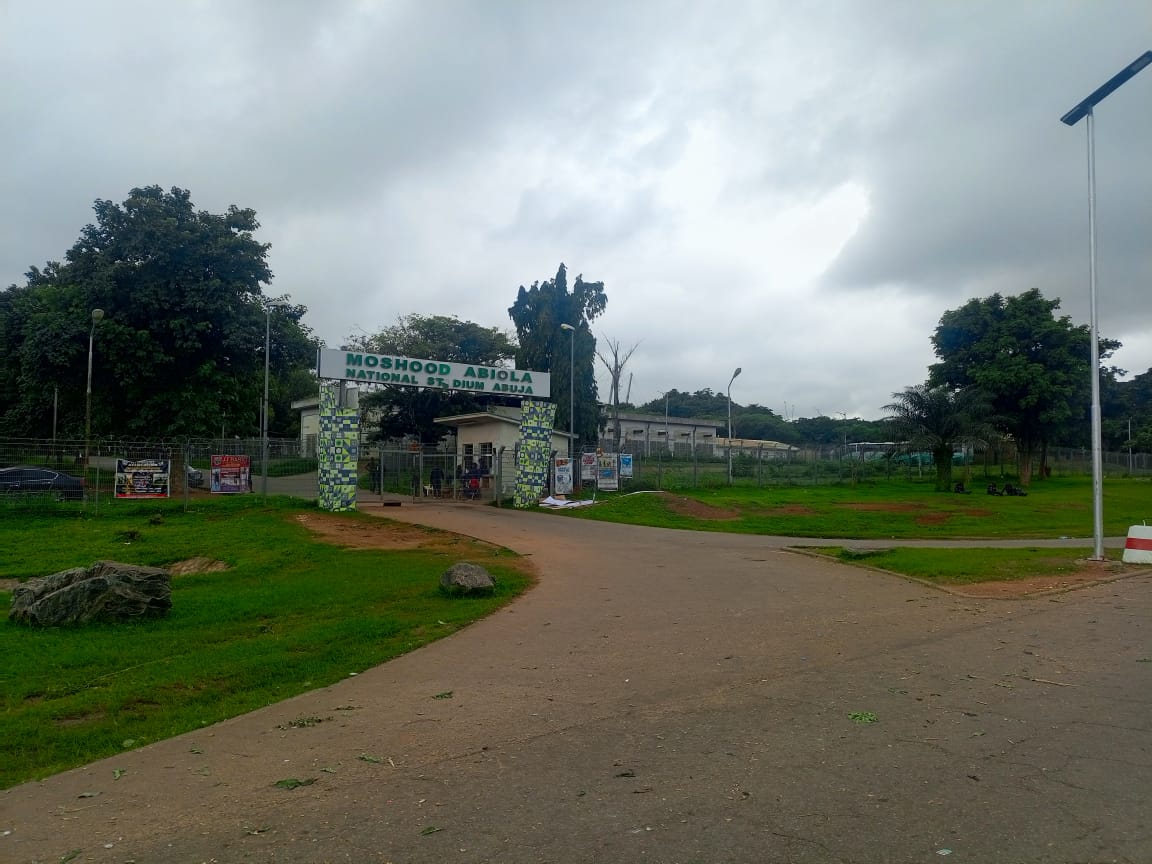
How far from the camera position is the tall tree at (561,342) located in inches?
1615

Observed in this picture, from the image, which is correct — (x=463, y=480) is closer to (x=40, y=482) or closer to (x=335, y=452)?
(x=335, y=452)

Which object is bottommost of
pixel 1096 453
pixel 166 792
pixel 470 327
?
pixel 166 792

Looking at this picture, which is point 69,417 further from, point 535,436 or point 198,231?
point 535,436

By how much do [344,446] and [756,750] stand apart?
23.1 metres

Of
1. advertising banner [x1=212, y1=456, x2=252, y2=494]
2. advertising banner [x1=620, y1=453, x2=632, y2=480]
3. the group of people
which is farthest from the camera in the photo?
the group of people

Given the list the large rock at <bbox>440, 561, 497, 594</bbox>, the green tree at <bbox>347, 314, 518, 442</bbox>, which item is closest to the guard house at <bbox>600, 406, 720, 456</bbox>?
the green tree at <bbox>347, 314, 518, 442</bbox>

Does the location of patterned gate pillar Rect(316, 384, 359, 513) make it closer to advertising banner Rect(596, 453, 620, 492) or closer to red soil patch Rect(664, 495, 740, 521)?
advertising banner Rect(596, 453, 620, 492)

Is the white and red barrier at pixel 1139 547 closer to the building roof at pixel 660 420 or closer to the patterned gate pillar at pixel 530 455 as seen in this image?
the patterned gate pillar at pixel 530 455

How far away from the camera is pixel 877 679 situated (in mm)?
7148

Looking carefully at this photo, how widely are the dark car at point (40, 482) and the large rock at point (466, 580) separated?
17.6m

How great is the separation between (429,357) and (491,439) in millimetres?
13029

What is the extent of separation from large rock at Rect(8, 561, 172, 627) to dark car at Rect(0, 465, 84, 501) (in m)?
15.2

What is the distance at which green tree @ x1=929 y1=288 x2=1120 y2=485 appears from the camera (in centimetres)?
4691

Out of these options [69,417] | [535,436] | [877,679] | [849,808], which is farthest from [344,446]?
[849,808]
